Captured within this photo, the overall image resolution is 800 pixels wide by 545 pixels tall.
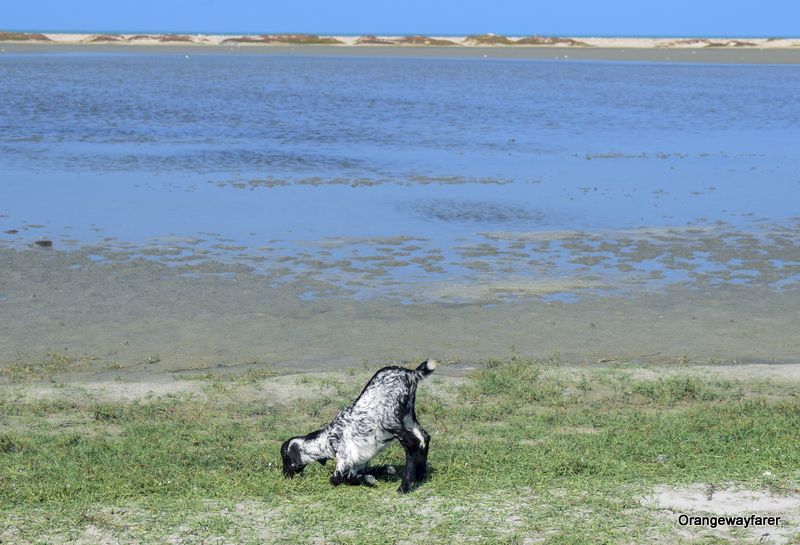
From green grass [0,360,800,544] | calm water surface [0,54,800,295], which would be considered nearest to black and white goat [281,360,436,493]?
green grass [0,360,800,544]

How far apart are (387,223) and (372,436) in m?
9.89

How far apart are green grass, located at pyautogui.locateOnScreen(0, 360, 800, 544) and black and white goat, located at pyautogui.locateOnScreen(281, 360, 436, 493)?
0.37 feet

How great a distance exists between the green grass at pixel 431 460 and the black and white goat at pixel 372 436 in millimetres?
112

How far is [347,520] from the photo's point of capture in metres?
5.91

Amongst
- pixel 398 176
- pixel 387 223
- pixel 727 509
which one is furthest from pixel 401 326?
pixel 398 176

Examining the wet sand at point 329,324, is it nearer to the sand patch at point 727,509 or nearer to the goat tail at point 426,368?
the goat tail at point 426,368

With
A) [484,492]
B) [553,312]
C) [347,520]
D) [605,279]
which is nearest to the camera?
[347,520]

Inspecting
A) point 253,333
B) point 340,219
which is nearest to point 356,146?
point 340,219

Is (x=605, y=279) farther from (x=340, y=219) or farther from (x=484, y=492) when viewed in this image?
(x=484, y=492)

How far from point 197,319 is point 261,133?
1668 centimetres

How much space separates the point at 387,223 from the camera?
53.0 feet

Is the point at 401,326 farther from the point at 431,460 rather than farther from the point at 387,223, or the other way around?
the point at 387,223

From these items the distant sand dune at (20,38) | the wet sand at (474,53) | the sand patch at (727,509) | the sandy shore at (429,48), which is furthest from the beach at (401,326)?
the distant sand dune at (20,38)

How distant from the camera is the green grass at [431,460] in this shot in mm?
5828
